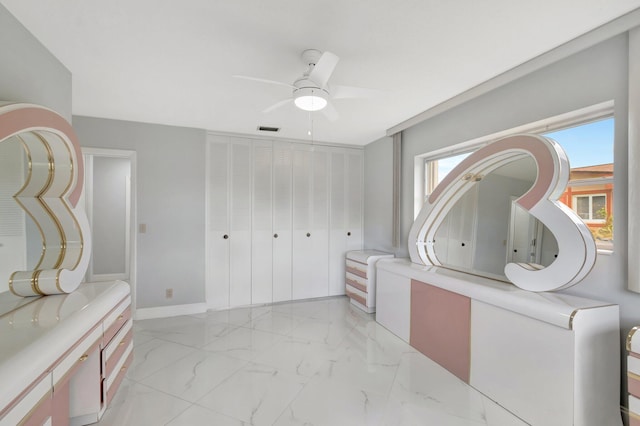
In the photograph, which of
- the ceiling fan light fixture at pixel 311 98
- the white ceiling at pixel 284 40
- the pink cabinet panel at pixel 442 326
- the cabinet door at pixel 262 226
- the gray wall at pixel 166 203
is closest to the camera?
the white ceiling at pixel 284 40

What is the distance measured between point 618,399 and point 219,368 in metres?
2.77

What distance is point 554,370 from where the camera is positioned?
5.66 feet

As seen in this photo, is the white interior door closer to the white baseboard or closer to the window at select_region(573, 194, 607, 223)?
the white baseboard

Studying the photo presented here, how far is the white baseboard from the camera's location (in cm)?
371

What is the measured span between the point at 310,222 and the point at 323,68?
2995 mm

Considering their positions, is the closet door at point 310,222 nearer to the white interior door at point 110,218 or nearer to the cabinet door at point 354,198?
the cabinet door at point 354,198

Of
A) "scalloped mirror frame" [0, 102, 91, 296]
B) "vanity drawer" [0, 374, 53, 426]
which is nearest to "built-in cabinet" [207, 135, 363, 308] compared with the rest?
"scalloped mirror frame" [0, 102, 91, 296]

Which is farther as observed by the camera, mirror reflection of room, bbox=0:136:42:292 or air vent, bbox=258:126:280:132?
air vent, bbox=258:126:280:132

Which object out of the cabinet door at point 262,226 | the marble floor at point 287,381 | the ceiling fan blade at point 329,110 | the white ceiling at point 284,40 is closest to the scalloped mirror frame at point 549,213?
the white ceiling at point 284,40

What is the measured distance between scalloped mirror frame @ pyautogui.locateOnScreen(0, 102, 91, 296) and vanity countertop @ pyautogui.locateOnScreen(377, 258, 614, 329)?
286 centimetres

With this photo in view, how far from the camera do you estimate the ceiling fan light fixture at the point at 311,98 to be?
2.04 m

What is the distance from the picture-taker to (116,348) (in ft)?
6.81

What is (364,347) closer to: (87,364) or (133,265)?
(87,364)

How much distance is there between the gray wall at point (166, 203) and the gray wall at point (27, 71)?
1.37 m
